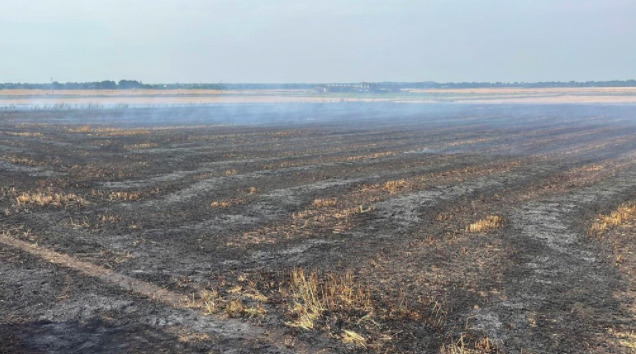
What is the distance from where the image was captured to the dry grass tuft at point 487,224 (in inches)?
532

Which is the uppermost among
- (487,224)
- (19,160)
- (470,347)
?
(19,160)

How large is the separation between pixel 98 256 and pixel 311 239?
15.3 ft

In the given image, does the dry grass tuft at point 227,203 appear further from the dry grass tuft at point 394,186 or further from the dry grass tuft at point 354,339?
the dry grass tuft at point 354,339

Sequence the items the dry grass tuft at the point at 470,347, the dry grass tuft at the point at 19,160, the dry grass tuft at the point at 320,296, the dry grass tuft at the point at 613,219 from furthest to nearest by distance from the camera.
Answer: the dry grass tuft at the point at 19,160, the dry grass tuft at the point at 613,219, the dry grass tuft at the point at 320,296, the dry grass tuft at the point at 470,347

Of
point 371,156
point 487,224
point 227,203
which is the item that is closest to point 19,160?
point 227,203

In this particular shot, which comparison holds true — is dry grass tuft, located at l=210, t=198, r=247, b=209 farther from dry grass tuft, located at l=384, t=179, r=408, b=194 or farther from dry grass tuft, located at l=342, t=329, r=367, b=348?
dry grass tuft, located at l=342, t=329, r=367, b=348

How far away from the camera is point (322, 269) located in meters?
10.7

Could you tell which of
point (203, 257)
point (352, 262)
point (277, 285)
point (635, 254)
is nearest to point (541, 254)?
point (635, 254)

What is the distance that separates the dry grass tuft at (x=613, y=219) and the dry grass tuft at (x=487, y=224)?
2110 mm

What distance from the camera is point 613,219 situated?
46.6ft

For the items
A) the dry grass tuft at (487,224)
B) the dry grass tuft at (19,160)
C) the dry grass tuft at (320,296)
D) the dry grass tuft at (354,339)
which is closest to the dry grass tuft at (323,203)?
the dry grass tuft at (487,224)

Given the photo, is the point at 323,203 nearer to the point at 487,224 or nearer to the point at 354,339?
the point at 487,224

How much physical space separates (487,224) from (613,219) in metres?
3.43

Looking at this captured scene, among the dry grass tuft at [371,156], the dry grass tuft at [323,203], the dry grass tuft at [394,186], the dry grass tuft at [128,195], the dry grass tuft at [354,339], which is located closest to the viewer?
the dry grass tuft at [354,339]
